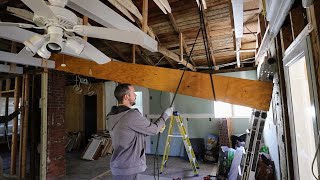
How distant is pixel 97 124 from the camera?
738cm

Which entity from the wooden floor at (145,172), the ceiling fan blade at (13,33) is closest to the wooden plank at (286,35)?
the ceiling fan blade at (13,33)

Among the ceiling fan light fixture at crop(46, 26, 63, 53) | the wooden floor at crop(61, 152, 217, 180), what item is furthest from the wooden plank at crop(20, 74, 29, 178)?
the ceiling fan light fixture at crop(46, 26, 63, 53)

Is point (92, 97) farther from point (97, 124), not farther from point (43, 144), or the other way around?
point (43, 144)

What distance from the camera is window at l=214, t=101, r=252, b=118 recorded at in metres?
5.50

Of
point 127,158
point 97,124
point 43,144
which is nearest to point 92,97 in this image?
point 97,124

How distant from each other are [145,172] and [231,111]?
277cm

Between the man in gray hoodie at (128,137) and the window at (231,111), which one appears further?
the window at (231,111)

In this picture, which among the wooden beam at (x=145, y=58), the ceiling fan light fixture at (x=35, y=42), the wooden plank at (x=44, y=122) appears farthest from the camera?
the wooden beam at (x=145, y=58)

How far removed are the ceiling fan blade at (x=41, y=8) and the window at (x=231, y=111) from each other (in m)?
5.09

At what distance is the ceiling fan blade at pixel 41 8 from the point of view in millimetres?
1151

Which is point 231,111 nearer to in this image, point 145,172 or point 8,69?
point 145,172

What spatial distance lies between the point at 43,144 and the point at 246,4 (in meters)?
4.09

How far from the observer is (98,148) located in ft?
20.2

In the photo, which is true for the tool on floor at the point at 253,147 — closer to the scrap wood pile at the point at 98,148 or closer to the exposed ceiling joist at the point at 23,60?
the exposed ceiling joist at the point at 23,60
